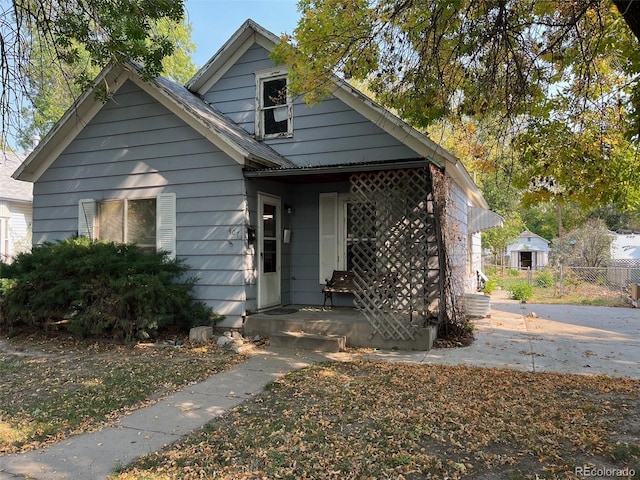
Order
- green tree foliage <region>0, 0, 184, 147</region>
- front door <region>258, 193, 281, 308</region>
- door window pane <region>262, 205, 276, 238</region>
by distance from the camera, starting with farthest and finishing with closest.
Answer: door window pane <region>262, 205, 276, 238</region> < front door <region>258, 193, 281, 308</region> < green tree foliage <region>0, 0, 184, 147</region>

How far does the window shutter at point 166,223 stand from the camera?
809 centimetres

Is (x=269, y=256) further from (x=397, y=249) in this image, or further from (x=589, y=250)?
(x=589, y=250)

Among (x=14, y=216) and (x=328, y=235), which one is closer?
(x=328, y=235)

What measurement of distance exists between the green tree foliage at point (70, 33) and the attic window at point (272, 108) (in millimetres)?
2552

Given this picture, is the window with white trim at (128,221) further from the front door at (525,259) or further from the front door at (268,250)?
the front door at (525,259)

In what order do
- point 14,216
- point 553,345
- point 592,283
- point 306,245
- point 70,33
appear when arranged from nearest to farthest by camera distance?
point 70,33
point 553,345
point 306,245
point 14,216
point 592,283

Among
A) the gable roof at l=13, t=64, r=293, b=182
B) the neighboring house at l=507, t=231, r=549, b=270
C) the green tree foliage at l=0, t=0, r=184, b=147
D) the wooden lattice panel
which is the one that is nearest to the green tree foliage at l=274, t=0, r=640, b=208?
the wooden lattice panel

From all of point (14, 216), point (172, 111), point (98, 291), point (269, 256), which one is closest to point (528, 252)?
point (269, 256)

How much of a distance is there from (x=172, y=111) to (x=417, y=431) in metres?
6.90

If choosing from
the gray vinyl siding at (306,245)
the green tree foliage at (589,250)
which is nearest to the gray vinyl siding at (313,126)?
the gray vinyl siding at (306,245)

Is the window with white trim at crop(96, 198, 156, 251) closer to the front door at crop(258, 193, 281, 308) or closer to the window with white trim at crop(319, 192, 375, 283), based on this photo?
the front door at crop(258, 193, 281, 308)

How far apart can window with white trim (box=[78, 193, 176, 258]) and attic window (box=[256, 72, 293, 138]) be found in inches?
105

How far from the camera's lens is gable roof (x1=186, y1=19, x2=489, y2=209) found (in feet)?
25.2

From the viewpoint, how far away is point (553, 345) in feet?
23.3
